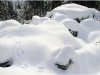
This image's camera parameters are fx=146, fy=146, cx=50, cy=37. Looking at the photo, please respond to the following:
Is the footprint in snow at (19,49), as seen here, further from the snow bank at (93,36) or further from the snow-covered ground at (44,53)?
the snow bank at (93,36)

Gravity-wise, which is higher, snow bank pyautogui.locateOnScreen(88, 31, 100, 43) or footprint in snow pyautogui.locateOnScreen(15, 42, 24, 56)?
footprint in snow pyautogui.locateOnScreen(15, 42, 24, 56)

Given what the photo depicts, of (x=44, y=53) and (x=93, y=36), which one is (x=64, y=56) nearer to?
(x=44, y=53)

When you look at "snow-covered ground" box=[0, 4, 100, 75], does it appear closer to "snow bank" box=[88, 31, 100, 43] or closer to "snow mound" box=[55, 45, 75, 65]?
"snow mound" box=[55, 45, 75, 65]

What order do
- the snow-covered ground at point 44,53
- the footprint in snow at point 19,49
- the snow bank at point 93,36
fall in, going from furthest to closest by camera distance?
1. the snow bank at point 93,36
2. the footprint in snow at point 19,49
3. the snow-covered ground at point 44,53

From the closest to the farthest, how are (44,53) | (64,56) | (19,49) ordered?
(64,56) < (44,53) < (19,49)

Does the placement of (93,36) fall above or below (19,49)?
below

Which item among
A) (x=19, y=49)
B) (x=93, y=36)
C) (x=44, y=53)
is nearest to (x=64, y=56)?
(x=44, y=53)

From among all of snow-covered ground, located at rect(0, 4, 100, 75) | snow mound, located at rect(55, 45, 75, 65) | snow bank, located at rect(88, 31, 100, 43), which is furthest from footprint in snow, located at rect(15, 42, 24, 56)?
snow bank, located at rect(88, 31, 100, 43)

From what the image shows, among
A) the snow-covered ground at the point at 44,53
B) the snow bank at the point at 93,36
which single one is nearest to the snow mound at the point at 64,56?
the snow-covered ground at the point at 44,53

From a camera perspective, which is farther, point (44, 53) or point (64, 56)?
point (44, 53)

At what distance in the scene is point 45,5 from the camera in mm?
21406

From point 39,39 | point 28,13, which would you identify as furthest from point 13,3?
point 39,39

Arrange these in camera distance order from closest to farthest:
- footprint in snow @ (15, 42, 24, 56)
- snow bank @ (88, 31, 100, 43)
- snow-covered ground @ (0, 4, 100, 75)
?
snow-covered ground @ (0, 4, 100, 75) < footprint in snow @ (15, 42, 24, 56) < snow bank @ (88, 31, 100, 43)

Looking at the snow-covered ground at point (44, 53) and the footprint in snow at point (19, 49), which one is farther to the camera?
the footprint in snow at point (19, 49)
